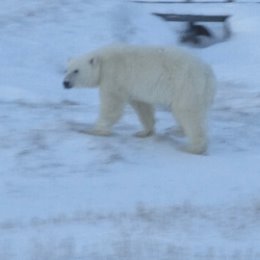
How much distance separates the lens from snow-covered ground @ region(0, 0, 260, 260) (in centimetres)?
708

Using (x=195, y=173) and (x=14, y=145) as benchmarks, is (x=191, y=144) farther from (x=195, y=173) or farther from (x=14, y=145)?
(x=14, y=145)

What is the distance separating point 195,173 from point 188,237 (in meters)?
2.50

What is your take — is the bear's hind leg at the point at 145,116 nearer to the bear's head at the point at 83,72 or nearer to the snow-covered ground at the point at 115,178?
the snow-covered ground at the point at 115,178

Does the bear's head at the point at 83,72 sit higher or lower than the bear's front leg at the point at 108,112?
higher

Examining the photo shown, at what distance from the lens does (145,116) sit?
11.3 metres

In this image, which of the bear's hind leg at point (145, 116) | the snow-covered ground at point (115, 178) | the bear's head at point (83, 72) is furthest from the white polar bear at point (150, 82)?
the snow-covered ground at point (115, 178)

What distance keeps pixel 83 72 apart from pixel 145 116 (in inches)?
35.1

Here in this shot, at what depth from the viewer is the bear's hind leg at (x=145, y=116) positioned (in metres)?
11.2

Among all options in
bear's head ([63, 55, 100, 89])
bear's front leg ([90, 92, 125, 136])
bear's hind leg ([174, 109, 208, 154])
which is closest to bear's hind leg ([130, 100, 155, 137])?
bear's front leg ([90, 92, 125, 136])

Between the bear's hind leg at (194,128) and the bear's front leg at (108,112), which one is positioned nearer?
the bear's hind leg at (194,128)

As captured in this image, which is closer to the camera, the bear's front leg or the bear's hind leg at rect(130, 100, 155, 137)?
the bear's front leg

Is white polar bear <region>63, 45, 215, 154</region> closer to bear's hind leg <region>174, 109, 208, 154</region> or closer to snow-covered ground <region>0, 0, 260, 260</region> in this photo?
bear's hind leg <region>174, 109, 208, 154</region>

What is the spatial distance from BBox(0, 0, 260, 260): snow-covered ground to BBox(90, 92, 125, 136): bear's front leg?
0.16 m

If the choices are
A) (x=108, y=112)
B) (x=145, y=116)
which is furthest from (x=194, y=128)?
(x=108, y=112)
